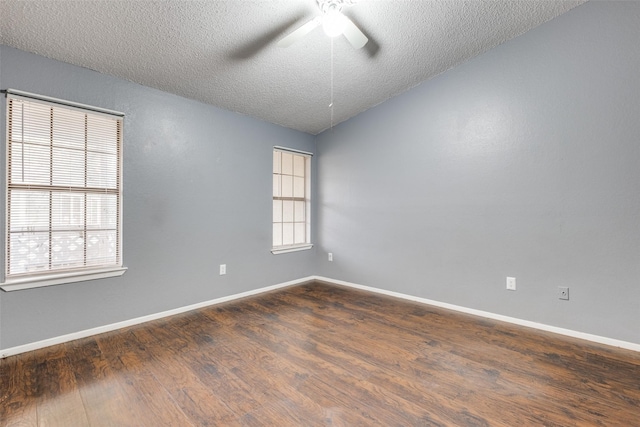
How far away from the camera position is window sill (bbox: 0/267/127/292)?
2160mm

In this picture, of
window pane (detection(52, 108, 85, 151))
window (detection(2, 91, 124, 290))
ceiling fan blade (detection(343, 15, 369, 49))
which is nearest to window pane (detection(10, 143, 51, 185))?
window (detection(2, 91, 124, 290))

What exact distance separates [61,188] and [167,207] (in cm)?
84

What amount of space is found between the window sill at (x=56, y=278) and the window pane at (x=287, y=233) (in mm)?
2114

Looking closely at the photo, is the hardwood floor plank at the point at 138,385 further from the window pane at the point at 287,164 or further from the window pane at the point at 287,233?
the window pane at the point at 287,164

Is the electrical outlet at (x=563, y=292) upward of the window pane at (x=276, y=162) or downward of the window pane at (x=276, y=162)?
downward

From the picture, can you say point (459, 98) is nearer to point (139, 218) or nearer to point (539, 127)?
point (539, 127)

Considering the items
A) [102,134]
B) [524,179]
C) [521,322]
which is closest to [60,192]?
[102,134]

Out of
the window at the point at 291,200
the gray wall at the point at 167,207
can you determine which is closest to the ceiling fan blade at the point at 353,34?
the gray wall at the point at 167,207

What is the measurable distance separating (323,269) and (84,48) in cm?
373

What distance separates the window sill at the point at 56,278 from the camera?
2.16 metres

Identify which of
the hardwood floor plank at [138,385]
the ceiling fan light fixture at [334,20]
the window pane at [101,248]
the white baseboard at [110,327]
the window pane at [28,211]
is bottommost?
the hardwood floor plank at [138,385]

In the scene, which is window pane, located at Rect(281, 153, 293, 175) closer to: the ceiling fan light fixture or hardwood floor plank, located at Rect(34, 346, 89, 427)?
the ceiling fan light fixture

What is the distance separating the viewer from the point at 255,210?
3801mm

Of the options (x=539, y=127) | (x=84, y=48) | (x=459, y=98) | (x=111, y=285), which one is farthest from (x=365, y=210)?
(x=84, y=48)
